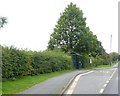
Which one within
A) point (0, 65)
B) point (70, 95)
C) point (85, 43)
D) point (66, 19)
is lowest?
point (70, 95)

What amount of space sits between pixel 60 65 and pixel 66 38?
54.1ft

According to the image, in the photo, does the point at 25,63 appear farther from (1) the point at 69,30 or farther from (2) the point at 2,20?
(1) the point at 69,30

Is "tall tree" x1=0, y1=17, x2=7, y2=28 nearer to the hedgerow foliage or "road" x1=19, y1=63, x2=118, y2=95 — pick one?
the hedgerow foliage

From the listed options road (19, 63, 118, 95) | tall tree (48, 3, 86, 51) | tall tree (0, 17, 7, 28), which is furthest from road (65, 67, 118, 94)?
tall tree (48, 3, 86, 51)

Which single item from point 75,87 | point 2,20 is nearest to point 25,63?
point 2,20

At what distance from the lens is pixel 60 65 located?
122ft

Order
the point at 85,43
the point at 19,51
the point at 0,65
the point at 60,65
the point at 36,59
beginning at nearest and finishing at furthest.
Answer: the point at 0,65, the point at 19,51, the point at 36,59, the point at 60,65, the point at 85,43

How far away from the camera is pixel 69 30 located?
53.8 m

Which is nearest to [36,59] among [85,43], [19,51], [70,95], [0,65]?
[19,51]

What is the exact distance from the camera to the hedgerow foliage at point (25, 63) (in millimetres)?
19922

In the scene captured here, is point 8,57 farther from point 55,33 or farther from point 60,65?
point 55,33

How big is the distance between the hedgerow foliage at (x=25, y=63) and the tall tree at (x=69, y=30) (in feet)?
57.8

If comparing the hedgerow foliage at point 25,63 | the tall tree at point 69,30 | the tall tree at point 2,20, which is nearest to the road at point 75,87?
the hedgerow foliage at point 25,63

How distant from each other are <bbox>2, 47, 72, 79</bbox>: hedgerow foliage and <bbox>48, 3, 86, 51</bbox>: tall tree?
1762cm
